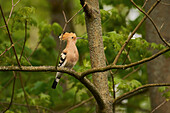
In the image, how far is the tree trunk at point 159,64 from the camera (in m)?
6.39

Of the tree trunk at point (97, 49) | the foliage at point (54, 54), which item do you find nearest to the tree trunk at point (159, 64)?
the foliage at point (54, 54)

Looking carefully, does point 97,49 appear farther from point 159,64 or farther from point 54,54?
point 54,54

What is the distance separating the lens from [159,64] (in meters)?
6.59

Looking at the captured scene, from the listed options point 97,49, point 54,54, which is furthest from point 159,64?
point 54,54

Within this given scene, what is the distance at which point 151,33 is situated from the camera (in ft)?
22.0

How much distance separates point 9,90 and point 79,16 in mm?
4003

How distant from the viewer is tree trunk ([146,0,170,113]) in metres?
6.39

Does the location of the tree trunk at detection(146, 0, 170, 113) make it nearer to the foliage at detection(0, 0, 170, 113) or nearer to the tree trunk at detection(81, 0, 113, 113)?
the foliage at detection(0, 0, 170, 113)

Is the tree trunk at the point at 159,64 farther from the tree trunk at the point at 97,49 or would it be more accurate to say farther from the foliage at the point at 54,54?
the tree trunk at the point at 97,49

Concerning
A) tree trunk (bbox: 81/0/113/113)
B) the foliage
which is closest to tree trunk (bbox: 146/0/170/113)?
the foliage

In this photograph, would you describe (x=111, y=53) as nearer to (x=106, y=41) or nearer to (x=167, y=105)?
(x=106, y=41)

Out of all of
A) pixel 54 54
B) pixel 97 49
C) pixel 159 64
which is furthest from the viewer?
pixel 54 54

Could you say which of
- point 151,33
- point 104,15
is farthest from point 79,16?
point 151,33

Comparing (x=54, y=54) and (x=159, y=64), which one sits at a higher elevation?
(x=54, y=54)
